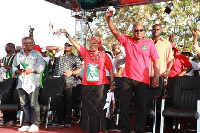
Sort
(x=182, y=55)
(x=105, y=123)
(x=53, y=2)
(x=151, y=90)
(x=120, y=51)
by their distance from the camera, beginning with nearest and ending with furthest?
1. (x=105, y=123)
2. (x=151, y=90)
3. (x=182, y=55)
4. (x=120, y=51)
5. (x=53, y=2)

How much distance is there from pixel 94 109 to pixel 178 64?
2518 millimetres

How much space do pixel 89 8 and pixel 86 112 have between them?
10.2 meters

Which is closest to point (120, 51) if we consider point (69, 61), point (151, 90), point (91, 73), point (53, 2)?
point (69, 61)

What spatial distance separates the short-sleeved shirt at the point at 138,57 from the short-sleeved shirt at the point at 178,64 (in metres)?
2.08

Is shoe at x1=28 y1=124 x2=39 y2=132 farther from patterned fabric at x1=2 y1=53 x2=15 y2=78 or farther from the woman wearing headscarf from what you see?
patterned fabric at x1=2 y1=53 x2=15 y2=78

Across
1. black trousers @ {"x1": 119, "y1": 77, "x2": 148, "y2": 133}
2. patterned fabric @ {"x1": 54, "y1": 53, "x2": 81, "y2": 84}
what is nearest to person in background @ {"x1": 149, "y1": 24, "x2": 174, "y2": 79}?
black trousers @ {"x1": 119, "y1": 77, "x2": 148, "y2": 133}

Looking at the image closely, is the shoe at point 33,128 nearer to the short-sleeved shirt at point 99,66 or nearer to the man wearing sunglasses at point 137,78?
the short-sleeved shirt at point 99,66

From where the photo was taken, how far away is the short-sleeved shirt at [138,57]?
5.07m

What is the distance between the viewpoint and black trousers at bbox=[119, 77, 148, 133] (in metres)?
5.04

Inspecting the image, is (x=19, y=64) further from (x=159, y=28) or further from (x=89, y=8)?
(x=89, y=8)

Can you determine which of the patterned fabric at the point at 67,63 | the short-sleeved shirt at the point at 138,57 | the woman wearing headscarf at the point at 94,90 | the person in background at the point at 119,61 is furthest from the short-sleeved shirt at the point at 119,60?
the short-sleeved shirt at the point at 138,57

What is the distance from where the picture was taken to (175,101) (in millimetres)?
5801

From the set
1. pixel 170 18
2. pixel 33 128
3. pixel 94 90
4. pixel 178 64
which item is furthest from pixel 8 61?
pixel 170 18

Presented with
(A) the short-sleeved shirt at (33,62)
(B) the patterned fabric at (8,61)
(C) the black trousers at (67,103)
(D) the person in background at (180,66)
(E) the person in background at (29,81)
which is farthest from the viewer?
(B) the patterned fabric at (8,61)
